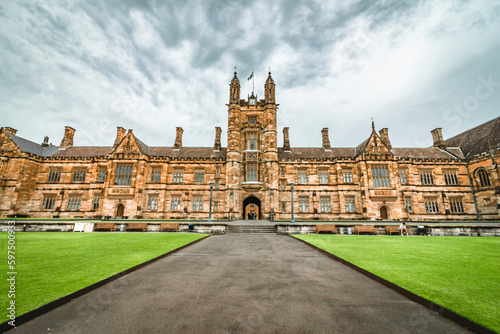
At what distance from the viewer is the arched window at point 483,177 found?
89.4ft

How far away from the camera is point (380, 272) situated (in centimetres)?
565

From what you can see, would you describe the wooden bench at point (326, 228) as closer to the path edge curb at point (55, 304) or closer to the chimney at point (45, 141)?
the path edge curb at point (55, 304)

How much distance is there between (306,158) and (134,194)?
2521 cm

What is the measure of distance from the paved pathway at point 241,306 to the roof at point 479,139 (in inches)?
1449

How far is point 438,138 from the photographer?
34.9 meters

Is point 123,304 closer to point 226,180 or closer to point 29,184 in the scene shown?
point 226,180

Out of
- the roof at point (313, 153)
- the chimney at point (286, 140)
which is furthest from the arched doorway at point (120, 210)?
the chimney at point (286, 140)

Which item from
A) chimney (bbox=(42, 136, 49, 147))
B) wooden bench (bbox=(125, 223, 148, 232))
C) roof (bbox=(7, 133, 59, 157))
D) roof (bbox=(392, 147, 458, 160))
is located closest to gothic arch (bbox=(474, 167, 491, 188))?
roof (bbox=(392, 147, 458, 160))

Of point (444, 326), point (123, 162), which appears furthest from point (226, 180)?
point (444, 326)

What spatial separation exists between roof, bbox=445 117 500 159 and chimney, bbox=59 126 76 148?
6527 centimetres

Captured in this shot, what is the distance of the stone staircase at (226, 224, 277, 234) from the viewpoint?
56.7 ft

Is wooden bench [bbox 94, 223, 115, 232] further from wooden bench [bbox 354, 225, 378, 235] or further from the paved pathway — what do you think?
wooden bench [bbox 354, 225, 378, 235]

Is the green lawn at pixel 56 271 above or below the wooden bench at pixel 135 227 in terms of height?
below

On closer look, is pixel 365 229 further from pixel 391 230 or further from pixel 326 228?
pixel 326 228
